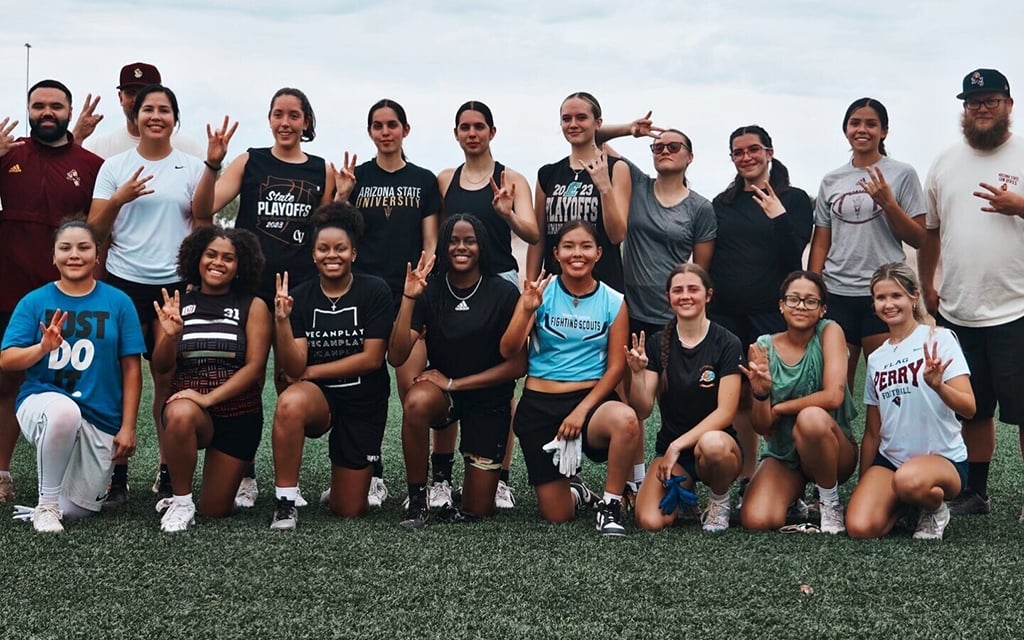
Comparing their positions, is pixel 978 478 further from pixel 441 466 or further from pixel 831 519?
pixel 441 466

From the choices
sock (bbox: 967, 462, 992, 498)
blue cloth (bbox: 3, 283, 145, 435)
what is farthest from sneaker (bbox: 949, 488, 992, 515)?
blue cloth (bbox: 3, 283, 145, 435)

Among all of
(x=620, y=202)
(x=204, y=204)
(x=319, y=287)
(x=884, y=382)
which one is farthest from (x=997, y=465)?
Answer: (x=204, y=204)

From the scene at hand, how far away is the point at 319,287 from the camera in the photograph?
5.02 meters

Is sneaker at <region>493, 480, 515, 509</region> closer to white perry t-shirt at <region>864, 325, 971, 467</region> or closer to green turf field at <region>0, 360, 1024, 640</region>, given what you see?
green turf field at <region>0, 360, 1024, 640</region>

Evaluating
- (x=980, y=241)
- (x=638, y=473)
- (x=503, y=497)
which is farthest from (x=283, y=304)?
(x=980, y=241)

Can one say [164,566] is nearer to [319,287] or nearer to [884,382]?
[319,287]

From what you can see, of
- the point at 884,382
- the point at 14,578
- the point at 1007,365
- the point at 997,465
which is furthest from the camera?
the point at 997,465

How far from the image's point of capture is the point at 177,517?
184 inches

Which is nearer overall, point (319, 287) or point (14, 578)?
point (14, 578)

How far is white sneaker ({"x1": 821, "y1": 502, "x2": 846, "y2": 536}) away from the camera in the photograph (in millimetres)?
4719

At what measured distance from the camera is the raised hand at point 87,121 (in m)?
5.91

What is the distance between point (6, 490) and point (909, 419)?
419 centimetres

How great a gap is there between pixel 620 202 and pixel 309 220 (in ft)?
5.01

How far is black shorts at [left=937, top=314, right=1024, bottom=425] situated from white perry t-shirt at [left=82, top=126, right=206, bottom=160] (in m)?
3.90
